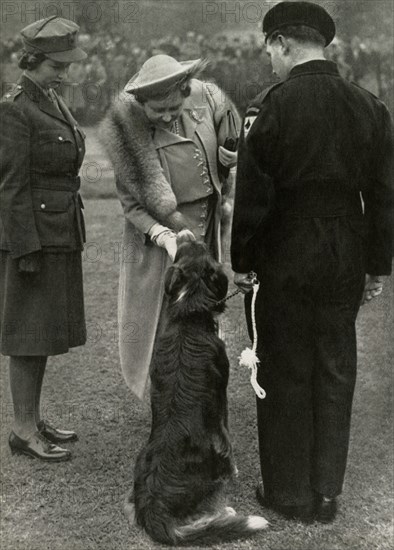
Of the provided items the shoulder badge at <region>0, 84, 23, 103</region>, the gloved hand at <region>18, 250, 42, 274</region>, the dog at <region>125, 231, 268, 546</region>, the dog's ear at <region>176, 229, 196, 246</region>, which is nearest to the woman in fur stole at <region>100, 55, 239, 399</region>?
the dog's ear at <region>176, 229, 196, 246</region>

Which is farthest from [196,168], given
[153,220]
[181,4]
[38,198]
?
[181,4]

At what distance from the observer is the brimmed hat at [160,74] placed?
3.65m

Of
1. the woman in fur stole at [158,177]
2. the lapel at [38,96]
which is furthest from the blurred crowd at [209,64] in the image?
the woman in fur stole at [158,177]

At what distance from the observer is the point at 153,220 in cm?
393

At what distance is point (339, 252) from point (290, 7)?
1.27 m

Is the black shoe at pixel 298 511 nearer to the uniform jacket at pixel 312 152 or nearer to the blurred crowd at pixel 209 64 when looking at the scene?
the uniform jacket at pixel 312 152

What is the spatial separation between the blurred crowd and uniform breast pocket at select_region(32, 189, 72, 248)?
719 mm

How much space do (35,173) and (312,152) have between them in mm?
1764

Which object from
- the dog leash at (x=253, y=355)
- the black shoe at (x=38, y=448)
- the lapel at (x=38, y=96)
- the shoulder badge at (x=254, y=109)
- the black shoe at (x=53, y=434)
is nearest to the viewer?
the shoulder badge at (x=254, y=109)

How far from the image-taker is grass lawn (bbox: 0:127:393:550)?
3.68m

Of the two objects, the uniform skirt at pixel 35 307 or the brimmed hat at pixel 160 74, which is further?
the uniform skirt at pixel 35 307

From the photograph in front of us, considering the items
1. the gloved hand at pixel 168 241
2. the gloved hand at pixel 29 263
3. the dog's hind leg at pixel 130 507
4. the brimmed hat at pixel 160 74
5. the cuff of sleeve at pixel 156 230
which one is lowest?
the dog's hind leg at pixel 130 507

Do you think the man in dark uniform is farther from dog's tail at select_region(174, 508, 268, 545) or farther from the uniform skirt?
the uniform skirt

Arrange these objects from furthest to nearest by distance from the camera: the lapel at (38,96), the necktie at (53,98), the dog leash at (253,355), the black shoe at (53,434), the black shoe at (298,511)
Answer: the black shoe at (53,434)
the necktie at (53,98)
the lapel at (38,96)
the black shoe at (298,511)
the dog leash at (253,355)
